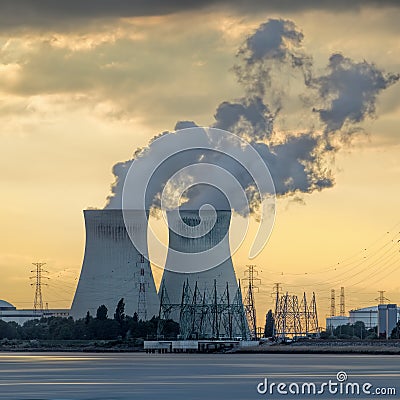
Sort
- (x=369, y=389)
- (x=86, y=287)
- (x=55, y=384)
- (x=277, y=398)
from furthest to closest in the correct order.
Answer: (x=86, y=287), (x=55, y=384), (x=369, y=389), (x=277, y=398)

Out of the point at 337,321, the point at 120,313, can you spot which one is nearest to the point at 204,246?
the point at 120,313

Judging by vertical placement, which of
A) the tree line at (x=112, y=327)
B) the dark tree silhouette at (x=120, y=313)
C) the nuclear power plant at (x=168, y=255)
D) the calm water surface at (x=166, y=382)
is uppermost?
the nuclear power plant at (x=168, y=255)

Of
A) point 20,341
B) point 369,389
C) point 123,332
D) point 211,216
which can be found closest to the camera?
point 369,389

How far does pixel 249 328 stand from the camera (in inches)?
3297

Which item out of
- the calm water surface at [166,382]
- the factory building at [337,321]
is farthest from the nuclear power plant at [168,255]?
the factory building at [337,321]

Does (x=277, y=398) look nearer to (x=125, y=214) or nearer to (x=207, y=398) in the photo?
(x=207, y=398)

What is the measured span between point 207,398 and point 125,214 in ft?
118

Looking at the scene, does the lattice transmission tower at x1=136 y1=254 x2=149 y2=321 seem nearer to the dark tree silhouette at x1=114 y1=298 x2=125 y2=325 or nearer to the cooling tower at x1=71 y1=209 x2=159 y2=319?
the cooling tower at x1=71 y1=209 x2=159 y2=319

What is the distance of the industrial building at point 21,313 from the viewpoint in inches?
5246

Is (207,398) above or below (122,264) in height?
below

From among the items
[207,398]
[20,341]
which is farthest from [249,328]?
[207,398]

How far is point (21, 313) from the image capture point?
13700 cm

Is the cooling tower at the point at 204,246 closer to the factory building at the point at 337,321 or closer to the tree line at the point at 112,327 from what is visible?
the tree line at the point at 112,327

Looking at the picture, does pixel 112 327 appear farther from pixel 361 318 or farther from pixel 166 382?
pixel 361 318
